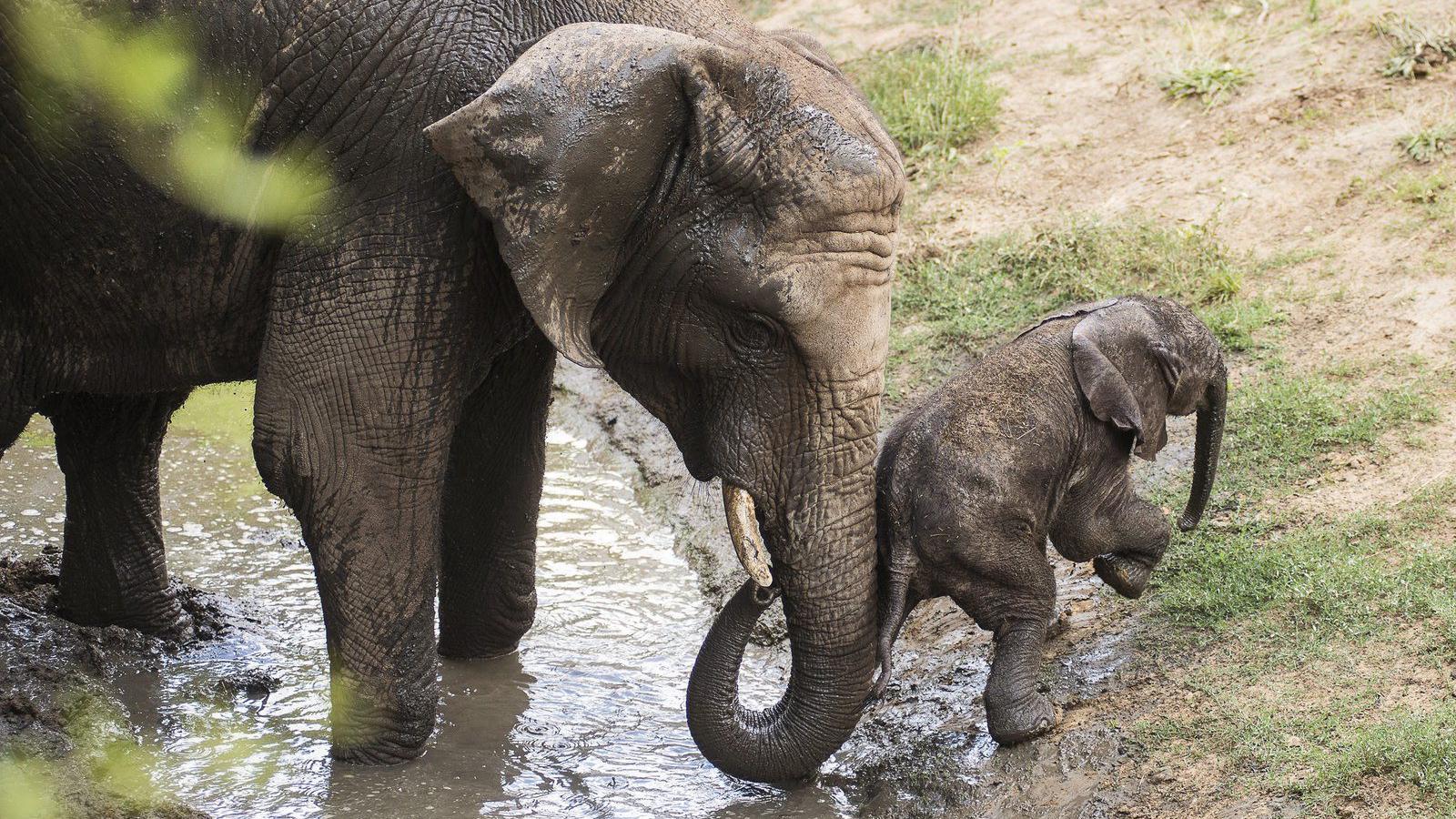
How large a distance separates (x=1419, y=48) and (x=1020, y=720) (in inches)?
202

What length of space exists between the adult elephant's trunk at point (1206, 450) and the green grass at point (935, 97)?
3.90 metres

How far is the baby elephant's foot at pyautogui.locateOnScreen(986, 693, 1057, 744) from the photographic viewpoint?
572 centimetres

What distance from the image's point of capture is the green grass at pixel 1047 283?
817 cm

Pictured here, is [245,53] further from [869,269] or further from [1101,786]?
[1101,786]

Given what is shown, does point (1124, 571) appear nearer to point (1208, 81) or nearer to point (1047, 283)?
point (1047, 283)

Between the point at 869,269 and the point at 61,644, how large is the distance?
12.1 ft

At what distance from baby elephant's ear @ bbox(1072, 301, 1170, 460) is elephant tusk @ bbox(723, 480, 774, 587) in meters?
1.44

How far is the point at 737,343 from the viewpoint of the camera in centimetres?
505

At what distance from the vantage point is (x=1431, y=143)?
27.9ft

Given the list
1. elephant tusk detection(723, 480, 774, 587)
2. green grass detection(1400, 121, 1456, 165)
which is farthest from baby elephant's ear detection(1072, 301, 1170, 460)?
green grass detection(1400, 121, 1456, 165)

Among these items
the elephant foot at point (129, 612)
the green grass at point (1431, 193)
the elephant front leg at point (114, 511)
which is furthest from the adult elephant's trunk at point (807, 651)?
the green grass at point (1431, 193)

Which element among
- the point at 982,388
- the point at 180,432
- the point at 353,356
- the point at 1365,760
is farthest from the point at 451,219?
the point at 180,432

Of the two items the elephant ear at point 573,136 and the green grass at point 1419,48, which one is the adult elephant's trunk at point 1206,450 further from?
the green grass at point 1419,48

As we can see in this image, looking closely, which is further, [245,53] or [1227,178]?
[1227,178]
